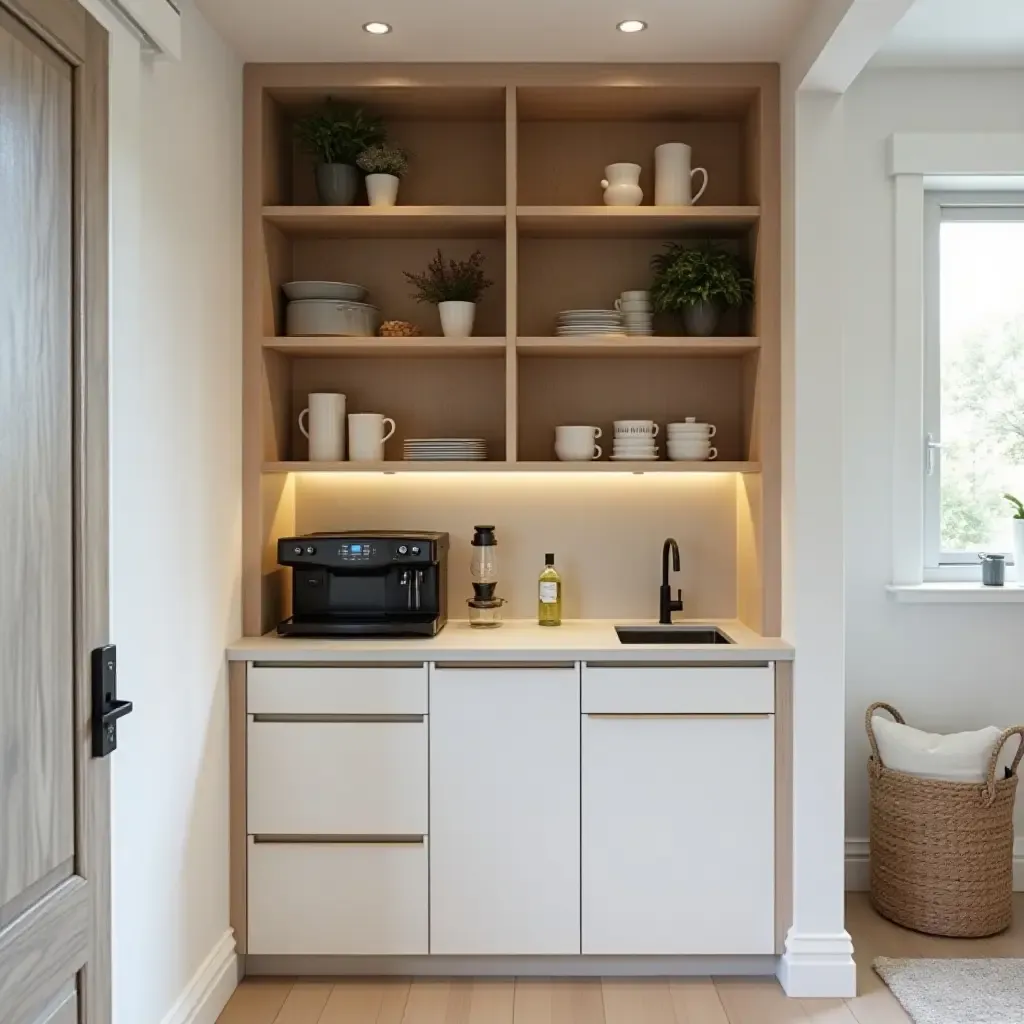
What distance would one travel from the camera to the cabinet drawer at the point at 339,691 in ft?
9.11

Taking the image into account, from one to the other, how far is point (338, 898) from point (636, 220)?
2.07 metres

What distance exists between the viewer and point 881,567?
3.41 m

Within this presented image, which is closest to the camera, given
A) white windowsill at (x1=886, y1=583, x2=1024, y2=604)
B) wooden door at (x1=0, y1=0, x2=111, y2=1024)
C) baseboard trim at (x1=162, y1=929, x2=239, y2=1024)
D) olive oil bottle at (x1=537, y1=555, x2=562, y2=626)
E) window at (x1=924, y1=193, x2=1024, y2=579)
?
wooden door at (x1=0, y1=0, x2=111, y2=1024)

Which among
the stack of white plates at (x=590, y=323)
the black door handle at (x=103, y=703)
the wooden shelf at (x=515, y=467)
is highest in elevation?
the stack of white plates at (x=590, y=323)

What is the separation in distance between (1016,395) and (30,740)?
324 centimetres

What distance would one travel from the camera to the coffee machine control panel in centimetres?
291

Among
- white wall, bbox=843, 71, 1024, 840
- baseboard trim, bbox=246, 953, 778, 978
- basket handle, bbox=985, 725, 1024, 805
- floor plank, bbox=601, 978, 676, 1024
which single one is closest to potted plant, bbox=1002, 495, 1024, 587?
white wall, bbox=843, 71, 1024, 840

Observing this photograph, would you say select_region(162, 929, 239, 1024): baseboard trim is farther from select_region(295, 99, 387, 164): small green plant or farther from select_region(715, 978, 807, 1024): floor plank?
select_region(295, 99, 387, 164): small green plant

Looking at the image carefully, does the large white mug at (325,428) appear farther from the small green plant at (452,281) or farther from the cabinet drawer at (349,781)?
the cabinet drawer at (349,781)

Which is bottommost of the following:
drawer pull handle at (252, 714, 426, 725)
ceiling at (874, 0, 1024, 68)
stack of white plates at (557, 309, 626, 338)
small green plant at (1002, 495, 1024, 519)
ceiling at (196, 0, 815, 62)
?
drawer pull handle at (252, 714, 426, 725)

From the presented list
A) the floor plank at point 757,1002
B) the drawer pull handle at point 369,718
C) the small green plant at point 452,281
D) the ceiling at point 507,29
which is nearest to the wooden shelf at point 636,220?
the small green plant at point 452,281

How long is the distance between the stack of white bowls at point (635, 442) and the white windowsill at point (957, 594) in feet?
3.20

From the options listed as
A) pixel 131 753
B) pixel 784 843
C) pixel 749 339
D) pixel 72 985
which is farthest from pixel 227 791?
pixel 749 339

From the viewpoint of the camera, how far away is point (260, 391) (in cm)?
297
